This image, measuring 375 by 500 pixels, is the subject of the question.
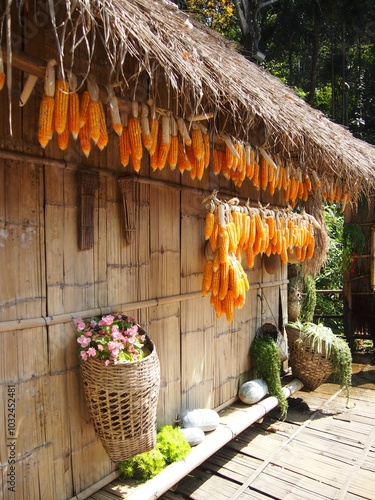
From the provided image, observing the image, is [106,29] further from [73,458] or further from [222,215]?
[73,458]

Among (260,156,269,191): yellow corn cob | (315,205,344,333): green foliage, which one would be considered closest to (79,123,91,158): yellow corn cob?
(260,156,269,191): yellow corn cob

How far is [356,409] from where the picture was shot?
181 inches

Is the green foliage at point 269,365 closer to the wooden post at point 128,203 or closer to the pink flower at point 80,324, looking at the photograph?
the wooden post at point 128,203

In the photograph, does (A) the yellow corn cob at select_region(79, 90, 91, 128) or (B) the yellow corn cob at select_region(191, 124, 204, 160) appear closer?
(A) the yellow corn cob at select_region(79, 90, 91, 128)

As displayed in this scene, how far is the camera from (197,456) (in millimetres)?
2863

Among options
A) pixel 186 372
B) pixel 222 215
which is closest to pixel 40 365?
pixel 186 372

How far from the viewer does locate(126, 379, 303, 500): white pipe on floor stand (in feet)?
8.05

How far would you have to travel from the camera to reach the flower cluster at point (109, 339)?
7.38 feet

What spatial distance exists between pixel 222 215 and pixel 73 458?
2091mm

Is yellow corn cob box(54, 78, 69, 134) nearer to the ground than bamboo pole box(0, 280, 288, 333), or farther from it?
farther from it

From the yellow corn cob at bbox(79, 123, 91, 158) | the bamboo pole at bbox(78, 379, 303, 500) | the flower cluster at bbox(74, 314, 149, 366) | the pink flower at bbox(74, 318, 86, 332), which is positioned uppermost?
the yellow corn cob at bbox(79, 123, 91, 158)

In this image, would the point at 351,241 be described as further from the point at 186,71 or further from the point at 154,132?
the point at 186,71

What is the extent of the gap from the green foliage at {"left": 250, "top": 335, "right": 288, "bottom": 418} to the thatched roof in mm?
2151

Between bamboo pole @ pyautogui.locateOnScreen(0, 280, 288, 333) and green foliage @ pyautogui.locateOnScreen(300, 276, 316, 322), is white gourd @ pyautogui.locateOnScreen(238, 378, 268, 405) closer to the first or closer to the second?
bamboo pole @ pyautogui.locateOnScreen(0, 280, 288, 333)
